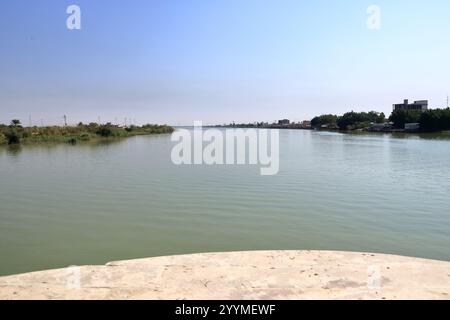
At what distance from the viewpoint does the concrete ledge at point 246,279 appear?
3754 millimetres

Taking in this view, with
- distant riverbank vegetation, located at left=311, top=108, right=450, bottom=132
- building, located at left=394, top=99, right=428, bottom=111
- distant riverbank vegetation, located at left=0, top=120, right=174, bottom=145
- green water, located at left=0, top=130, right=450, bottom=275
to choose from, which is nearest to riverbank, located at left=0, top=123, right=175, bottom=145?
distant riverbank vegetation, located at left=0, top=120, right=174, bottom=145

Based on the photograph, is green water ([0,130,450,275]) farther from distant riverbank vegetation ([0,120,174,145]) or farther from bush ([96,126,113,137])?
bush ([96,126,113,137])

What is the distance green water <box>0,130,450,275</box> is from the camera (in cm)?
679

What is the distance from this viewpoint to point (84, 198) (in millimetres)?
11484

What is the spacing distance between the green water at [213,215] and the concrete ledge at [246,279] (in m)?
1.71

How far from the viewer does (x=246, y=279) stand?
4.16 metres

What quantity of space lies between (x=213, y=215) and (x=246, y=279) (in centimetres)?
490

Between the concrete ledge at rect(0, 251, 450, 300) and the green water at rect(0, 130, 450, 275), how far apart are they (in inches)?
67.1
